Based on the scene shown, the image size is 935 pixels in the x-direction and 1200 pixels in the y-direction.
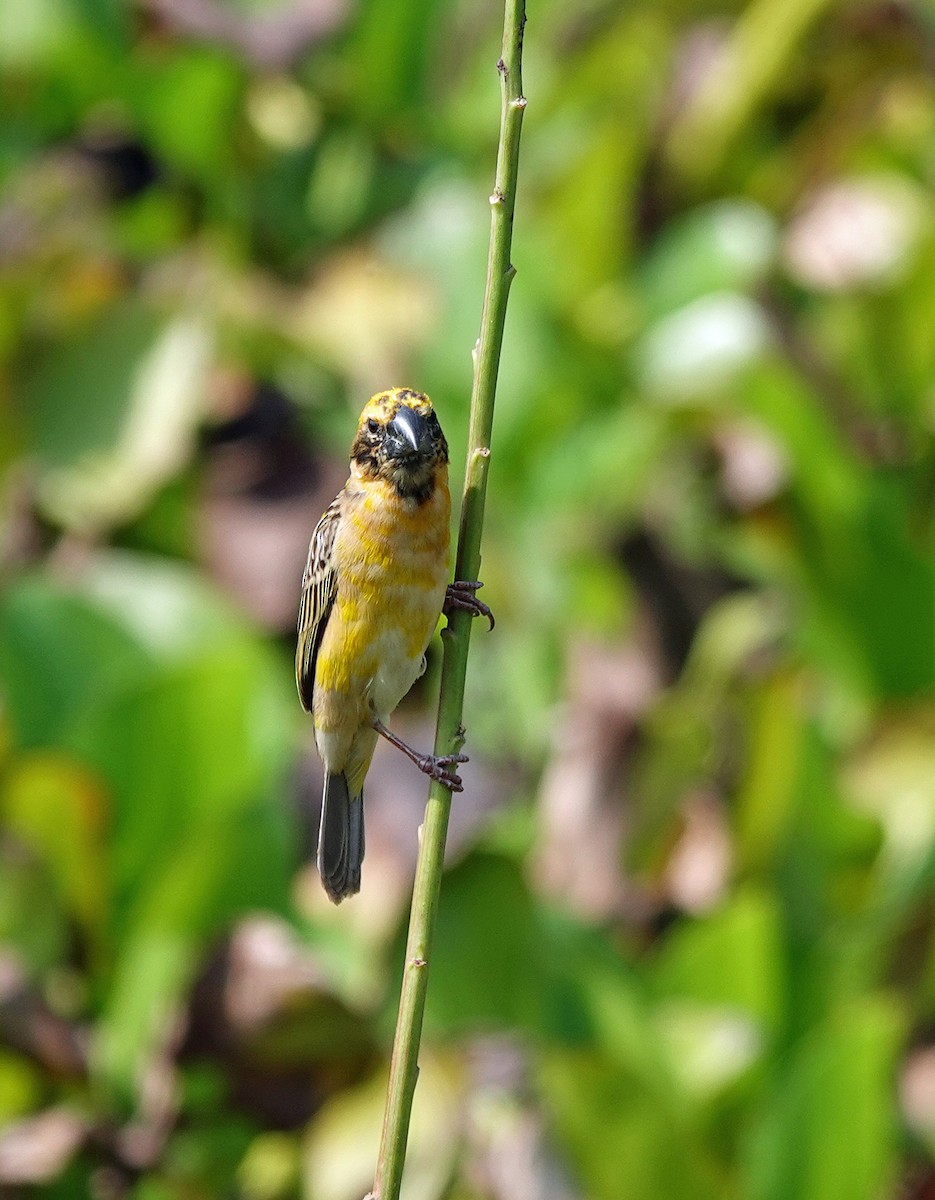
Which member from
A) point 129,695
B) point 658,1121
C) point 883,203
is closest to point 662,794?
point 658,1121

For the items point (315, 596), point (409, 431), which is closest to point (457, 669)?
point (409, 431)

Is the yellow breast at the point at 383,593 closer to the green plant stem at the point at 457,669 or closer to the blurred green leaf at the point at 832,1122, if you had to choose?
the green plant stem at the point at 457,669

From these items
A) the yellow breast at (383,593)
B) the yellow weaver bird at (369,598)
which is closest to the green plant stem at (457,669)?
the yellow weaver bird at (369,598)

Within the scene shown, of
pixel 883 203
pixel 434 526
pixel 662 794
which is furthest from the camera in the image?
pixel 883 203

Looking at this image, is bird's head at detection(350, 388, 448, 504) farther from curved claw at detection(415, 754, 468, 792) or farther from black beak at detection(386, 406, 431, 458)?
curved claw at detection(415, 754, 468, 792)

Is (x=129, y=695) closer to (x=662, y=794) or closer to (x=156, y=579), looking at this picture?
(x=156, y=579)

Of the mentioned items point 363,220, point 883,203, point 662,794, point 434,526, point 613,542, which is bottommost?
point 434,526

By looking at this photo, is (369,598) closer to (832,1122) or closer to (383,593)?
(383,593)
